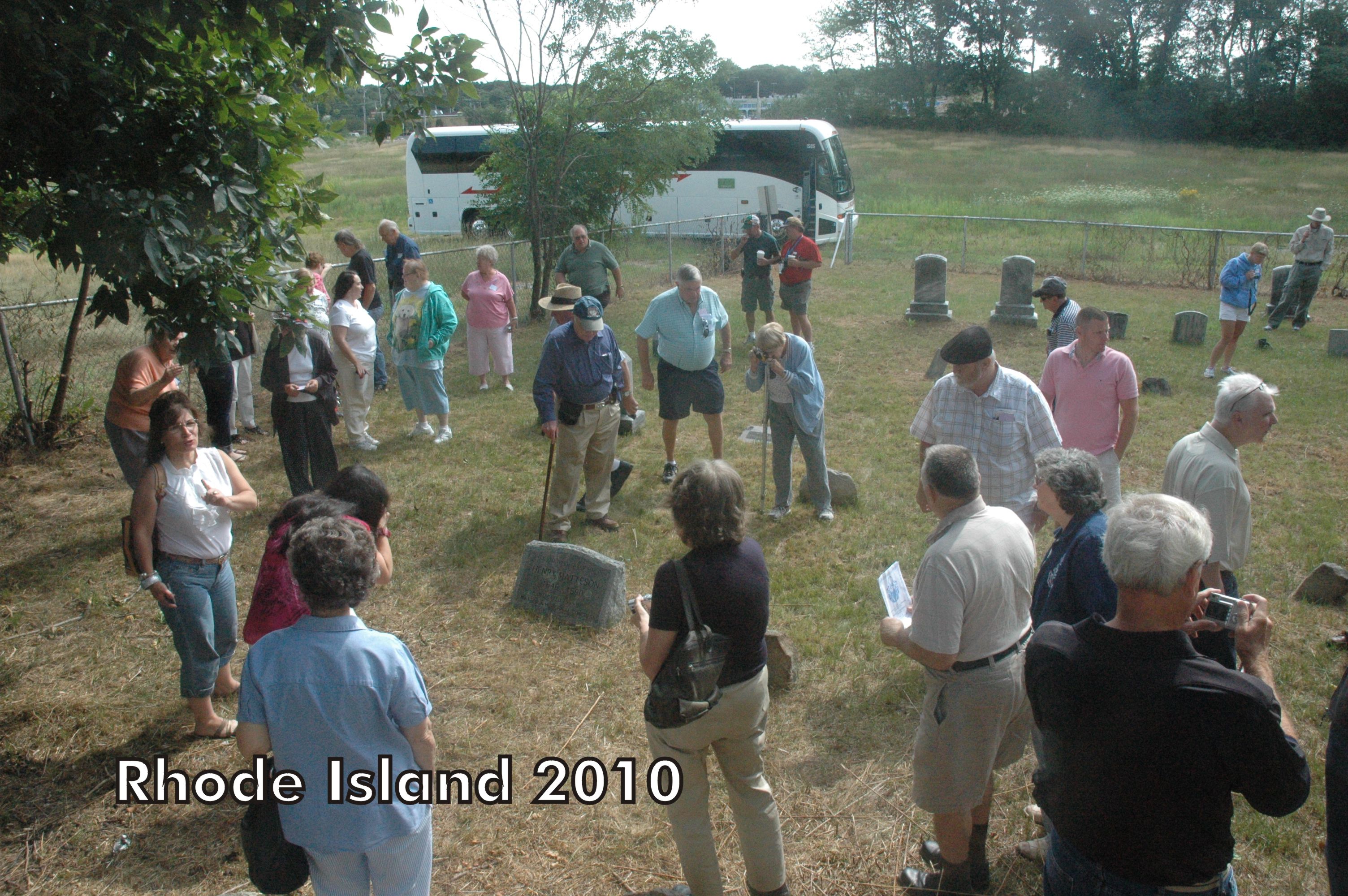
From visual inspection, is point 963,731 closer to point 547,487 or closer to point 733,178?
point 547,487

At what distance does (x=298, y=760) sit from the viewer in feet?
7.83

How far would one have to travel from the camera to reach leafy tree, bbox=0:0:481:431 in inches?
140

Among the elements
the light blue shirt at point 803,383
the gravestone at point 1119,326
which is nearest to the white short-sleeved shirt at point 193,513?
the light blue shirt at point 803,383

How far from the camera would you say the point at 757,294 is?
1228cm

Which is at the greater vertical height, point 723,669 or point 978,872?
point 723,669

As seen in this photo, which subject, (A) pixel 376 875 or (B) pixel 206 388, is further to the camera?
(B) pixel 206 388

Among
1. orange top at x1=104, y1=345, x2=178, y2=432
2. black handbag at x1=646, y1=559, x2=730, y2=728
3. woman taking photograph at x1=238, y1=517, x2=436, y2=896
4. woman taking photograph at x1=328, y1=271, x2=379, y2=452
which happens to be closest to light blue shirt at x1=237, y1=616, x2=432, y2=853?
Result: woman taking photograph at x1=238, y1=517, x2=436, y2=896

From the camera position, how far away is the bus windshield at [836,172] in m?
22.4

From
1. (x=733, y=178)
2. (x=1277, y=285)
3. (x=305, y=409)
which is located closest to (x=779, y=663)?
(x=305, y=409)

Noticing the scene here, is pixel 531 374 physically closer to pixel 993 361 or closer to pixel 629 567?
pixel 629 567

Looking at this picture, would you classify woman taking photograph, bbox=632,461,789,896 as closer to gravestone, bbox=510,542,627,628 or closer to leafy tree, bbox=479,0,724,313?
gravestone, bbox=510,542,627,628

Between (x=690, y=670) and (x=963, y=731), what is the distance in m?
1.01

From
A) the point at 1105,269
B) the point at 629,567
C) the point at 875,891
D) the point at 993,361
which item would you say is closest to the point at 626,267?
the point at 1105,269

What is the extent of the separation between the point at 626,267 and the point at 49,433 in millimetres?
11701
